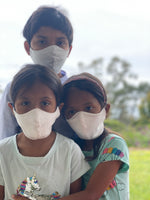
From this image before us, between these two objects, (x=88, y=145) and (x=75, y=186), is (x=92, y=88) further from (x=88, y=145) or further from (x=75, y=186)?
(x=75, y=186)

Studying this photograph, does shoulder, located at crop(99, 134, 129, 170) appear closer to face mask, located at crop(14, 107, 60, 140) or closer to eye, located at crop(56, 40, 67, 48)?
face mask, located at crop(14, 107, 60, 140)

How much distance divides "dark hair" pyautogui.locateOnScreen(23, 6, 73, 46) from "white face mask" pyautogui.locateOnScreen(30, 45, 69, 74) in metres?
0.10

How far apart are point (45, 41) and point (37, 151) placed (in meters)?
0.60

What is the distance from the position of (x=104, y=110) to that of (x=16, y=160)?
506mm

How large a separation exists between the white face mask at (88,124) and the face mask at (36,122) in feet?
0.44

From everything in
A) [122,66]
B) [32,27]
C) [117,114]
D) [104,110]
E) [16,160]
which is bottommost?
[117,114]

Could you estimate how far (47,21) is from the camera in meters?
1.50

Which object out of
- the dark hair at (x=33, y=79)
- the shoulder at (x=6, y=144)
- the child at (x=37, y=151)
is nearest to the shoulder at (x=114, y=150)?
the child at (x=37, y=151)

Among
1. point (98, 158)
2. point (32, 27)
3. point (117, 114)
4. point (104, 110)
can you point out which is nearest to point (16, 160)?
point (98, 158)

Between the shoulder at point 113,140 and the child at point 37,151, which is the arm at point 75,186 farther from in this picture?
the shoulder at point 113,140

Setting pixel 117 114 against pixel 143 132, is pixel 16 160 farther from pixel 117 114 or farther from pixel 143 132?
pixel 117 114

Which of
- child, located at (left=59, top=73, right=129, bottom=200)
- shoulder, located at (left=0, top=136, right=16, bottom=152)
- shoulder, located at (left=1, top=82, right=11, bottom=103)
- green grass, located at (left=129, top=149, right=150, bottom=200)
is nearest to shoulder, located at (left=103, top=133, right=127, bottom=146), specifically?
child, located at (left=59, top=73, right=129, bottom=200)

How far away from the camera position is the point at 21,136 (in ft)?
4.53

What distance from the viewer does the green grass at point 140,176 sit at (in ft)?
11.8
